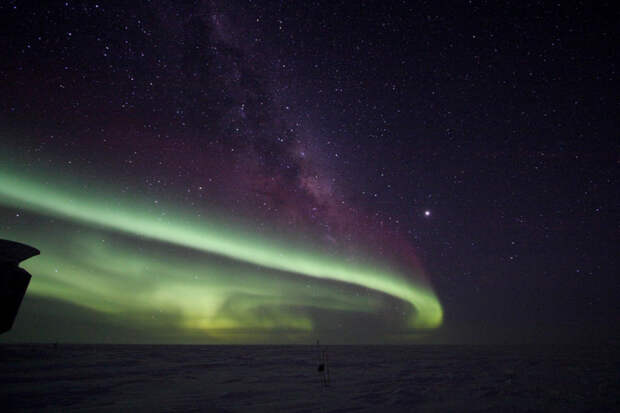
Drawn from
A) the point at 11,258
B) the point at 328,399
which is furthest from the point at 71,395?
the point at 11,258

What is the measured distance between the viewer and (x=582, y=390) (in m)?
17.3

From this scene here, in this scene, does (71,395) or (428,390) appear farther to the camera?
(428,390)

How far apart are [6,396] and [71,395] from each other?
2.43m

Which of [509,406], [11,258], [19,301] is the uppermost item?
[11,258]

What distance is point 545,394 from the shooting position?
16.2 meters

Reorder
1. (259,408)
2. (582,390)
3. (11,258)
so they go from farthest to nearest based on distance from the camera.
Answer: (11,258), (582,390), (259,408)

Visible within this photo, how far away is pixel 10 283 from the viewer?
91.2 feet

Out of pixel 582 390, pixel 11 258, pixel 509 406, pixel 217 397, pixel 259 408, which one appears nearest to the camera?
pixel 259 408

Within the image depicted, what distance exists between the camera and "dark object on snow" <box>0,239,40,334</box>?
27562 millimetres

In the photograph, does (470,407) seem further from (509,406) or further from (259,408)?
(259,408)

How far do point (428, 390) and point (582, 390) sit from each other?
8.59m

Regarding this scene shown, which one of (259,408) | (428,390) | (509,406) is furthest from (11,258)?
(509,406)

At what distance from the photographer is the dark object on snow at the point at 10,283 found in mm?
27562

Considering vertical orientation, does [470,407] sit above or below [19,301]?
below
